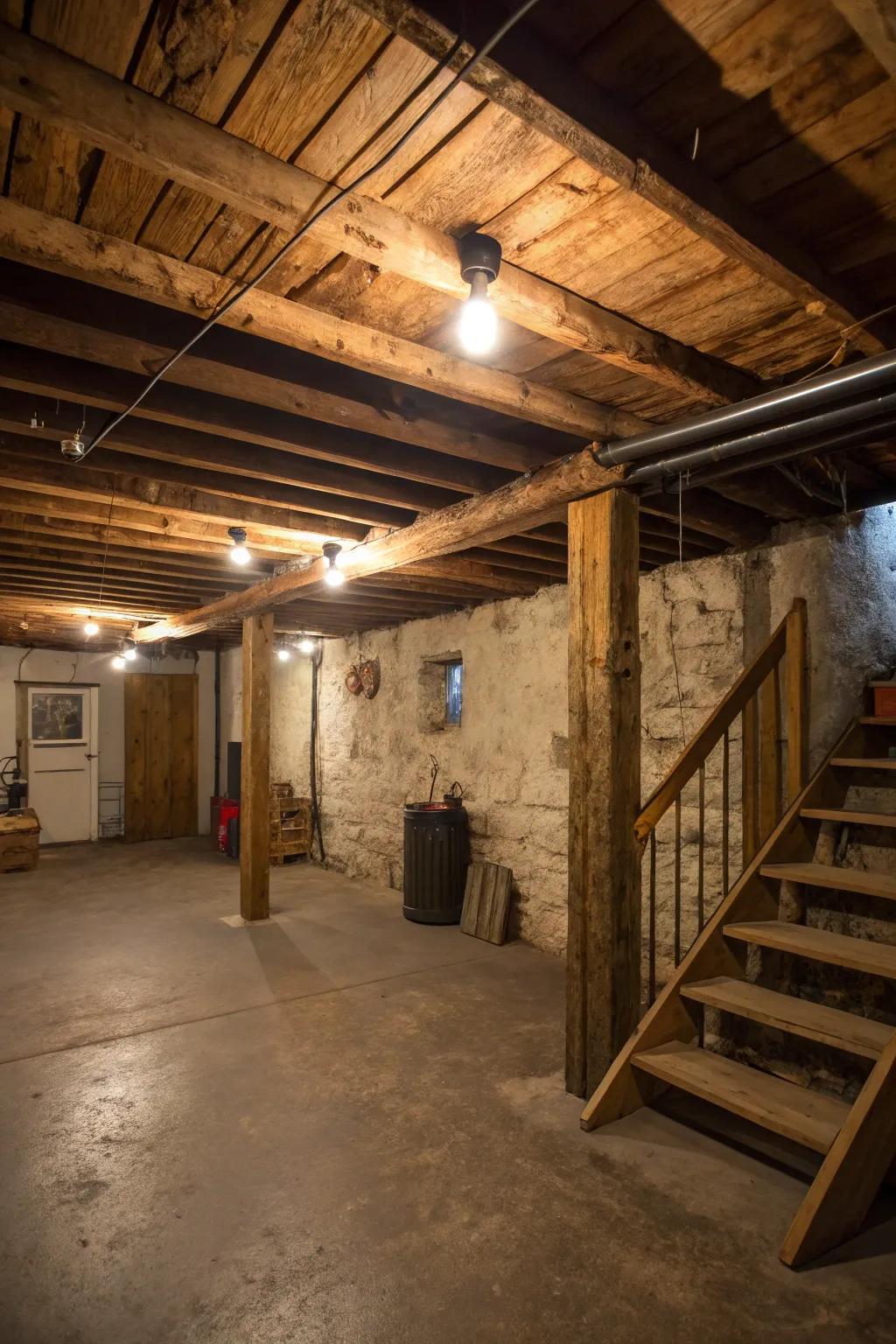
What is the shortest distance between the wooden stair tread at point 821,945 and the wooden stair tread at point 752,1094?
0.43 meters

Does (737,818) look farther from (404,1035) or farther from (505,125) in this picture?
(505,125)

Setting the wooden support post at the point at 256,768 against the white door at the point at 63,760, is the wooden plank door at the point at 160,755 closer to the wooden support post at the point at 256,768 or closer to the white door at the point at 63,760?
the white door at the point at 63,760

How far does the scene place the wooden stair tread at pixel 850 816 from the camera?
2779 mm

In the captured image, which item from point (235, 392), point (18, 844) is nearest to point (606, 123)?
point (235, 392)

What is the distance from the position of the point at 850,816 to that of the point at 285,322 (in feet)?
8.96

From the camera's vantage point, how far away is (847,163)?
1.49 m

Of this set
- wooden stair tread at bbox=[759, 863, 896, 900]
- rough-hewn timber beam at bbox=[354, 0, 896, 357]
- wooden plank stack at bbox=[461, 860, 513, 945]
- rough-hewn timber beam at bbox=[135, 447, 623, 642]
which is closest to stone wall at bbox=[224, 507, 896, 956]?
wooden plank stack at bbox=[461, 860, 513, 945]

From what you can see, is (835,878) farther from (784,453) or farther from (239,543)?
(239,543)

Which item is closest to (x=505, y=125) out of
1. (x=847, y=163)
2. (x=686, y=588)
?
(x=847, y=163)

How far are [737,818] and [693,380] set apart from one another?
2430mm

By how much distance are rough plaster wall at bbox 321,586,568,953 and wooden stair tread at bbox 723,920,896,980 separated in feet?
7.04

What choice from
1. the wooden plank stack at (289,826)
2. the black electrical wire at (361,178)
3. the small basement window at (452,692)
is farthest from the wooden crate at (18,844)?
the black electrical wire at (361,178)

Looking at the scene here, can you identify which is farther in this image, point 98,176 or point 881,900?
point 881,900

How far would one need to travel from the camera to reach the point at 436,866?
5516mm
